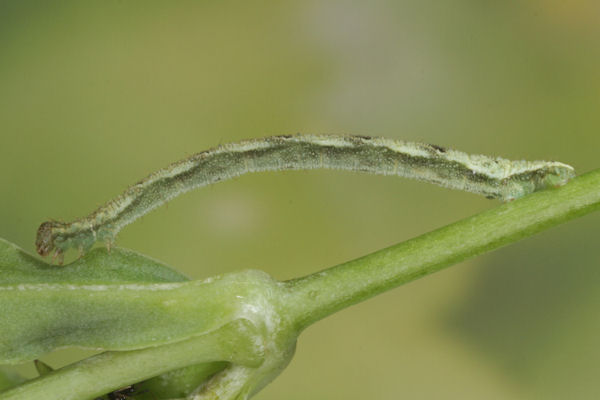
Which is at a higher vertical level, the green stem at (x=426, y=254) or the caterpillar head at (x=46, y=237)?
the caterpillar head at (x=46, y=237)

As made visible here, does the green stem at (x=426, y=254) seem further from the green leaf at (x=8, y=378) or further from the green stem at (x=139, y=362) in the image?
the green leaf at (x=8, y=378)

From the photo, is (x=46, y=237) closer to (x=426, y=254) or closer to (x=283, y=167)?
(x=283, y=167)

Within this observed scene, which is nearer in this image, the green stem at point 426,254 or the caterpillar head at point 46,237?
the green stem at point 426,254

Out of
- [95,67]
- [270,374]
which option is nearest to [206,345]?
[270,374]

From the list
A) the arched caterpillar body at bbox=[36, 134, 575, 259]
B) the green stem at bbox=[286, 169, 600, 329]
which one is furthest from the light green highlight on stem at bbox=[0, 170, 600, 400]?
the arched caterpillar body at bbox=[36, 134, 575, 259]

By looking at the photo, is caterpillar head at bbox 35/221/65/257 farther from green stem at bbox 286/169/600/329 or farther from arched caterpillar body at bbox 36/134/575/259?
green stem at bbox 286/169/600/329

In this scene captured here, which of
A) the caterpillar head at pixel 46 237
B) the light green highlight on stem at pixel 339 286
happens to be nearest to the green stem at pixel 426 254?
the light green highlight on stem at pixel 339 286
